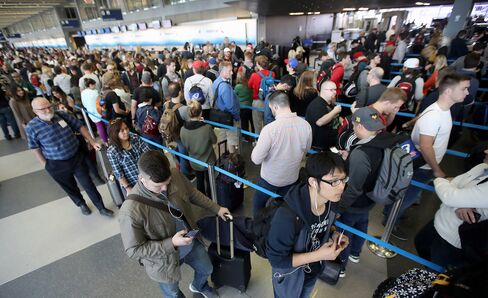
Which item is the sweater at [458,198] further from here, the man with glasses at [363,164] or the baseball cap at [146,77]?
the baseball cap at [146,77]

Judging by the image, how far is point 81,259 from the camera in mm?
2945

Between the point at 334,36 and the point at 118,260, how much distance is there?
2130 cm

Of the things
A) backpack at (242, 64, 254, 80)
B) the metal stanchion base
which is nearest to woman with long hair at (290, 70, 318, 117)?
backpack at (242, 64, 254, 80)

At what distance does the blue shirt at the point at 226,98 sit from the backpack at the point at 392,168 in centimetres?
256

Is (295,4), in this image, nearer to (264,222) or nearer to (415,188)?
(415,188)

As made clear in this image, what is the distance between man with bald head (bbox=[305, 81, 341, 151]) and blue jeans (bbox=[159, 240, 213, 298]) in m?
2.07

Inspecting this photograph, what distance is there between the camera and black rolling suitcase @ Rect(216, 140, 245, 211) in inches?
127

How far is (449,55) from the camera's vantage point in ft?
25.8

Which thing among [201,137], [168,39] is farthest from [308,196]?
[168,39]

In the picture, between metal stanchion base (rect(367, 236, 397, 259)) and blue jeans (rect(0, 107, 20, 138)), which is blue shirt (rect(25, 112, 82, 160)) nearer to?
metal stanchion base (rect(367, 236, 397, 259))

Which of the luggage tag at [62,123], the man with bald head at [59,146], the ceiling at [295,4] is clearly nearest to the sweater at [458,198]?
the man with bald head at [59,146]

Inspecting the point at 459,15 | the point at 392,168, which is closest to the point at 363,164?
the point at 392,168

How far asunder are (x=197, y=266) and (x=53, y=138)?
2547 mm

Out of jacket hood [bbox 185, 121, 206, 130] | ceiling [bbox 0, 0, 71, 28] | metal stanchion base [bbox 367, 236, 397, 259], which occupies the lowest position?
metal stanchion base [bbox 367, 236, 397, 259]
